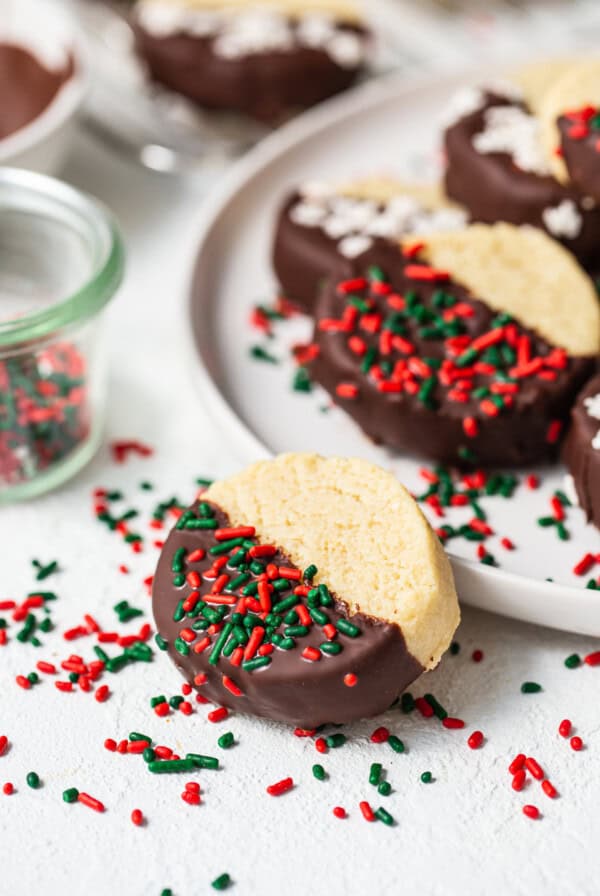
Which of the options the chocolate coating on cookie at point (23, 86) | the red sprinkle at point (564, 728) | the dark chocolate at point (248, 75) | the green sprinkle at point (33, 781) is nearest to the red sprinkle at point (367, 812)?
the red sprinkle at point (564, 728)

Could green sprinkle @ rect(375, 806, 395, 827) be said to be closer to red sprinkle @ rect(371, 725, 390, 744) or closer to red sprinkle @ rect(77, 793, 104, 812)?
red sprinkle @ rect(371, 725, 390, 744)

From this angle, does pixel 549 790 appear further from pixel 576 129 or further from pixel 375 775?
pixel 576 129

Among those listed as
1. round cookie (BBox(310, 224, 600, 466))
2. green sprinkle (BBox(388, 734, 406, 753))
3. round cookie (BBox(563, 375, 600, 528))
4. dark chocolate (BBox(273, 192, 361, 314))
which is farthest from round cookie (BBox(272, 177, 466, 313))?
green sprinkle (BBox(388, 734, 406, 753))

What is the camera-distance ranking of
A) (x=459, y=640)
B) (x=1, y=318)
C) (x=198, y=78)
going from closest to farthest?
(x=459, y=640) → (x=1, y=318) → (x=198, y=78)

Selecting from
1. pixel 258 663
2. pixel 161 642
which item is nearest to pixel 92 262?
pixel 161 642

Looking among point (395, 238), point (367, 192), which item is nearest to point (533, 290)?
point (395, 238)

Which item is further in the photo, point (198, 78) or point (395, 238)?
point (198, 78)

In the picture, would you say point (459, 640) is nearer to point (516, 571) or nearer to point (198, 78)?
point (516, 571)
